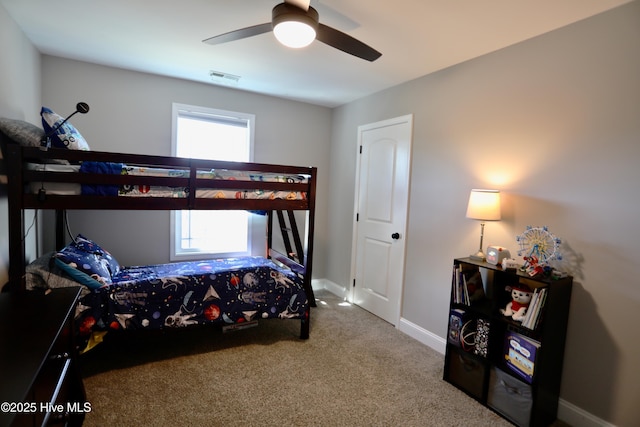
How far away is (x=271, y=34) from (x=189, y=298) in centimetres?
203

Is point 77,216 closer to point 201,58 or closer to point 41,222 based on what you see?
point 41,222

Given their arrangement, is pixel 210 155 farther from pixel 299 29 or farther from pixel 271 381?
pixel 271 381

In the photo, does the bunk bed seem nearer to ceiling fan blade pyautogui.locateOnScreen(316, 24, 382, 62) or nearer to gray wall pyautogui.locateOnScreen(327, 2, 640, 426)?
ceiling fan blade pyautogui.locateOnScreen(316, 24, 382, 62)

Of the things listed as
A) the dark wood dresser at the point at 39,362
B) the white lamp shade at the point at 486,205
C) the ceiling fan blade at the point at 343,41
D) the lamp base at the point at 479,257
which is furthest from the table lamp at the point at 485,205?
the dark wood dresser at the point at 39,362

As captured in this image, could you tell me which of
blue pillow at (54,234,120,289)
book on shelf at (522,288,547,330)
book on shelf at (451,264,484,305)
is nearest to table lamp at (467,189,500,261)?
book on shelf at (451,264,484,305)

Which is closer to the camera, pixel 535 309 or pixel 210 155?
pixel 535 309

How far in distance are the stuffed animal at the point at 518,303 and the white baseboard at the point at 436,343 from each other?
1.99ft

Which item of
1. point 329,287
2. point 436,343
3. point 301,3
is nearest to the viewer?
point 301,3

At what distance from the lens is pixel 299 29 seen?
1.60 m

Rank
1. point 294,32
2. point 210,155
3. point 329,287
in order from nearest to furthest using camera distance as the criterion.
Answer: point 294,32
point 210,155
point 329,287

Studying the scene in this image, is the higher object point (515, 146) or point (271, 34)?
point (271, 34)

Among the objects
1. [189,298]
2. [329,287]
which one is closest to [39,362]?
[189,298]

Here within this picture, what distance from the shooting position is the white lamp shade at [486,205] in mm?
2213

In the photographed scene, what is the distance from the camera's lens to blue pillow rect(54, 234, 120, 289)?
2141mm
